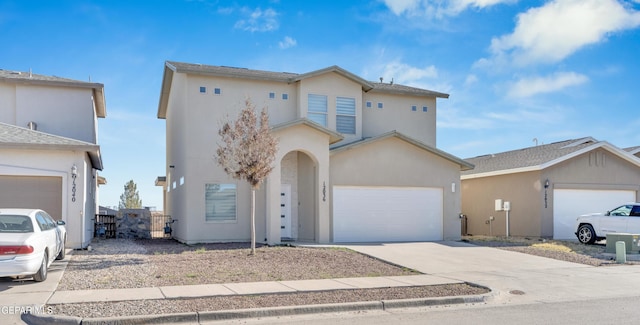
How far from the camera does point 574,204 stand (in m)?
23.8

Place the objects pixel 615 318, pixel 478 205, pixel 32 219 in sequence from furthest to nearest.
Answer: pixel 478 205
pixel 32 219
pixel 615 318

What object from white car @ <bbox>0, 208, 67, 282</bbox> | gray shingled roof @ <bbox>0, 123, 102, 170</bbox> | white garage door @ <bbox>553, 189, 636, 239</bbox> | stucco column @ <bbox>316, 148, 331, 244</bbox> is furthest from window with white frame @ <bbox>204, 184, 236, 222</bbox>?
white garage door @ <bbox>553, 189, 636, 239</bbox>

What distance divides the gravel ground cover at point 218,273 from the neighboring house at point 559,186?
10.8 meters

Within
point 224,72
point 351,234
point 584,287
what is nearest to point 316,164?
point 351,234

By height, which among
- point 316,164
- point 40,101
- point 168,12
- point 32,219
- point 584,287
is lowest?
point 584,287

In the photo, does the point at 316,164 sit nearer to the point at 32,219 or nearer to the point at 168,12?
the point at 168,12

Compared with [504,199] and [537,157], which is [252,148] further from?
[537,157]

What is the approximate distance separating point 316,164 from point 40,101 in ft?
38.9

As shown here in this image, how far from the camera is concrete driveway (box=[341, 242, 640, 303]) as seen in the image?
1141cm

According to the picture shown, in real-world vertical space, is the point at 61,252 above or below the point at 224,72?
below

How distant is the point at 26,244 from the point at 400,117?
17.1 metres

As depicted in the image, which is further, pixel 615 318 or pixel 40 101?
pixel 40 101

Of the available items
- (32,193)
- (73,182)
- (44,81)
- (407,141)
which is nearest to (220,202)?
(73,182)

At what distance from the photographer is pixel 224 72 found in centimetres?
2052
